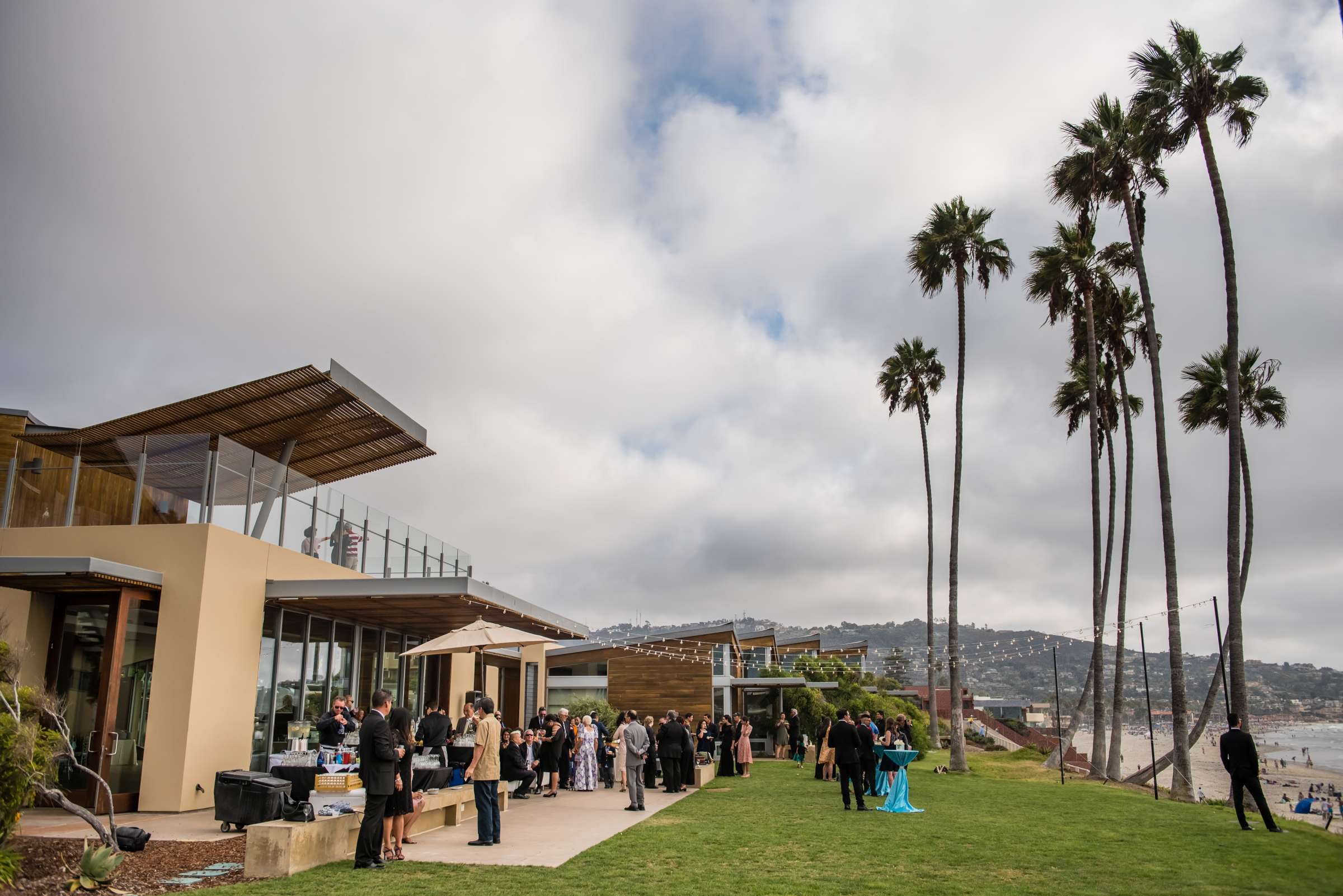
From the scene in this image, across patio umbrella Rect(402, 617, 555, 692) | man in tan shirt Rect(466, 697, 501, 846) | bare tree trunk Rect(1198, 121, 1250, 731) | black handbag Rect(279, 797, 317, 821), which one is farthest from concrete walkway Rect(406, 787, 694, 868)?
bare tree trunk Rect(1198, 121, 1250, 731)

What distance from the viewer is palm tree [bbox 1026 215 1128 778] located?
2366 centimetres

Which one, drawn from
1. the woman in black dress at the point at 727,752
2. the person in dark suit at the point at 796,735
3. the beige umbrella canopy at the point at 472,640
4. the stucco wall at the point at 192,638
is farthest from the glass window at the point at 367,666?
the person in dark suit at the point at 796,735

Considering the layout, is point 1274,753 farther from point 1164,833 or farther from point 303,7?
point 303,7

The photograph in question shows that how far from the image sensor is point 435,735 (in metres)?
11.6

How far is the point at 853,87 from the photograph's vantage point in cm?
1425

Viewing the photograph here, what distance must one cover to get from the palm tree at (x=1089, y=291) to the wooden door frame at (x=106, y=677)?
21.4m

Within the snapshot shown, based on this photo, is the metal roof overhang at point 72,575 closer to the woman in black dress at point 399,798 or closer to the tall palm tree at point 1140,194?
the woman in black dress at point 399,798

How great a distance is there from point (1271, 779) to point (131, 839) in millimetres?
51615

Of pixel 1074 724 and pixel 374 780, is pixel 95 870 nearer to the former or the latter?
pixel 374 780

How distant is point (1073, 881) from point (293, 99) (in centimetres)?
1404

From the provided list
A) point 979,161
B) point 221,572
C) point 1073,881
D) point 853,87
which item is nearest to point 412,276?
point 221,572

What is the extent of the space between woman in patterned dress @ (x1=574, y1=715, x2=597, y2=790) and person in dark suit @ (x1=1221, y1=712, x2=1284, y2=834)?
10291 millimetres

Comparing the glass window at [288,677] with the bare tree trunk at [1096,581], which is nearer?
the glass window at [288,677]

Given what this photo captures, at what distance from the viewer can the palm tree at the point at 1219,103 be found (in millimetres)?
16484
